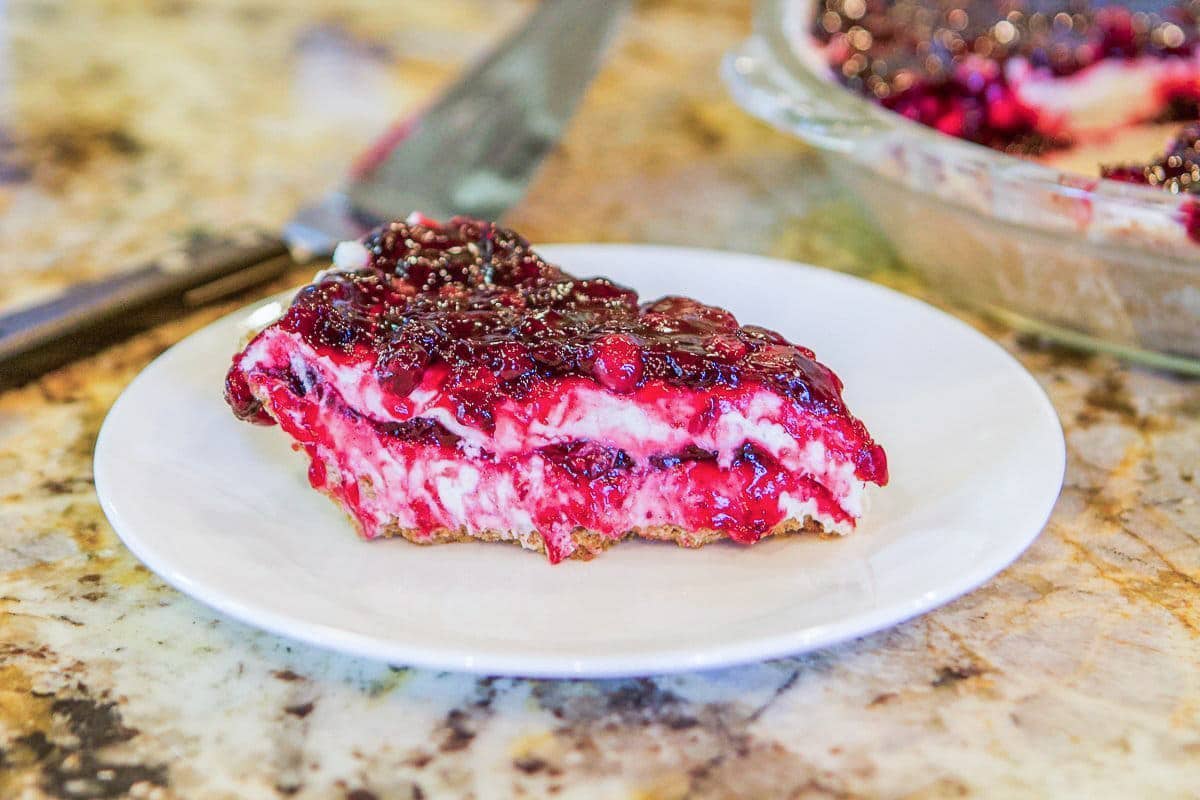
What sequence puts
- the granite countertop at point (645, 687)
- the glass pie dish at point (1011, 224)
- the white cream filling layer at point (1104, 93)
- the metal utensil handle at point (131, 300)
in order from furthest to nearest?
the white cream filling layer at point (1104, 93), the metal utensil handle at point (131, 300), the glass pie dish at point (1011, 224), the granite countertop at point (645, 687)

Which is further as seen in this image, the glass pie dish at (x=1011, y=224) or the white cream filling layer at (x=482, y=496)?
the glass pie dish at (x=1011, y=224)

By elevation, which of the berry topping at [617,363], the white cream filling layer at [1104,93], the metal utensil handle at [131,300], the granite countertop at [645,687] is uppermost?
the white cream filling layer at [1104,93]

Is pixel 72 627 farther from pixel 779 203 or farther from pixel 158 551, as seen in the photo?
pixel 779 203

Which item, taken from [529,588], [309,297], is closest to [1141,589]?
[529,588]

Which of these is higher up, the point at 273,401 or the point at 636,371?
the point at 636,371

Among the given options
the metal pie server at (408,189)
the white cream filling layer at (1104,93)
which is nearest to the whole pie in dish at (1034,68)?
the white cream filling layer at (1104,93)

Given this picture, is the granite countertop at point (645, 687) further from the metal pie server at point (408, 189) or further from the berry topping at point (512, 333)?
the berry topping at point (512, 333)

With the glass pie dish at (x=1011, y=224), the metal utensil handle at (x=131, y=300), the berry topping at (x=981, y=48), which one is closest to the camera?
the glass pie dish at (x=1011, y=224)
